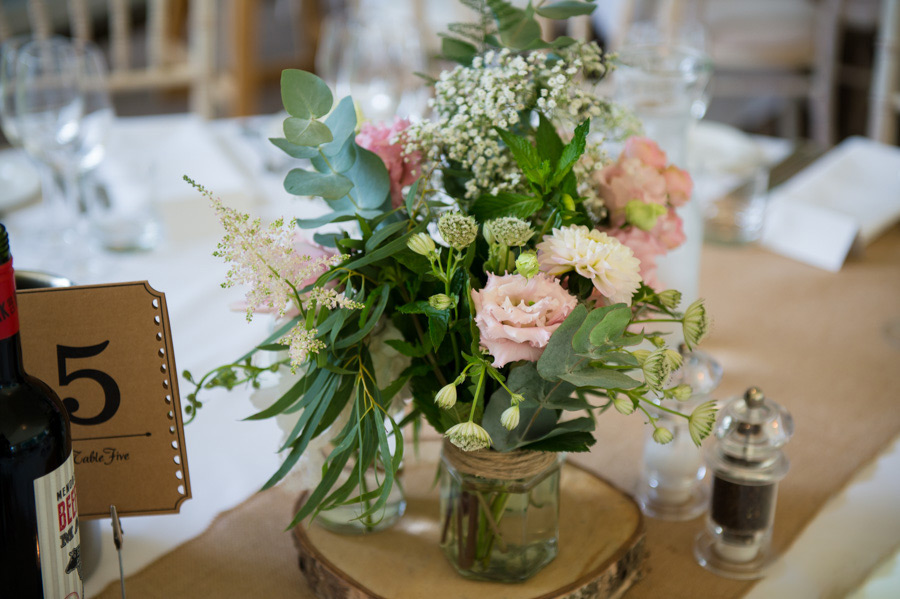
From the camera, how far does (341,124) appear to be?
59cm

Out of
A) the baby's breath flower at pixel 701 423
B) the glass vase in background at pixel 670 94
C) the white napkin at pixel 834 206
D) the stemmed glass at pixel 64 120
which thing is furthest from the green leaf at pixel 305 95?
the white napkin at pixel 834 206

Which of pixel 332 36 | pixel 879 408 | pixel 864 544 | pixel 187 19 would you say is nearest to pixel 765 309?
pixel 879 408

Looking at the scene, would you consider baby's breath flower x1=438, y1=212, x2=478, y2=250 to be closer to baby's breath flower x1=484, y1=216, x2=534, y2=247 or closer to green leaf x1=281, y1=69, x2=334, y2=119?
baby's breath flower x1=484, y1=216, x2=534, y2=247

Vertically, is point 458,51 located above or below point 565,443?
above

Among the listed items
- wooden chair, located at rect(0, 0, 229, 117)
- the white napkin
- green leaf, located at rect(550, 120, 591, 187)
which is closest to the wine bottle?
green leaf, located at rect(550, 120, 591, 187)

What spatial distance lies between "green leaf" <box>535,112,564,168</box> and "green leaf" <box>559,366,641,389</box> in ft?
0.53

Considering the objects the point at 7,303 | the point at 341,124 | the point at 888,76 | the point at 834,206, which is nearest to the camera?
the point at 7,303

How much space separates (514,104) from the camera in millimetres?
618

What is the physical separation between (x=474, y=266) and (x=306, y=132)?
Result: 0.15m

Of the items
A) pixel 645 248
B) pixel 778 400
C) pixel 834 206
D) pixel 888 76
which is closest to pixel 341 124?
pixel 645 248

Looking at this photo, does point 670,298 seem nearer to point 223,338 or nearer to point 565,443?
point 565,443

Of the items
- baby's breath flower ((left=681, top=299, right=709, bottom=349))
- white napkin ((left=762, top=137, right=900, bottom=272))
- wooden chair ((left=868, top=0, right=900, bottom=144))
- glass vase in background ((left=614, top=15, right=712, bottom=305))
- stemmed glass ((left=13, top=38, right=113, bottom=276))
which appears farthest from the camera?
wooden chair ((left=868, top=0, right=900, bottom=144))

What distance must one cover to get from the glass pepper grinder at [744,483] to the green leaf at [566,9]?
329mm

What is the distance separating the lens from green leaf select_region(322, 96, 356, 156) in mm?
586
